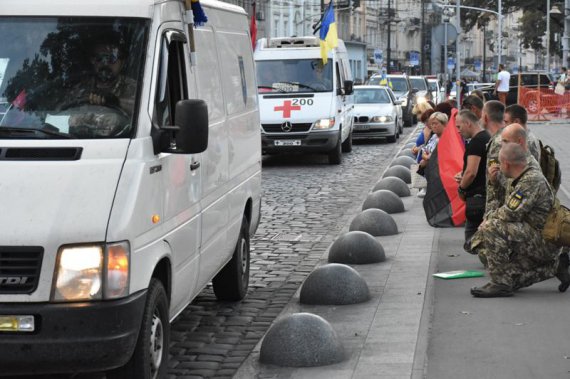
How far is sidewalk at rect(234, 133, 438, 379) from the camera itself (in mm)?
6996

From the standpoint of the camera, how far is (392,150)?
2945cm

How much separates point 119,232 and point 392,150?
24138mm

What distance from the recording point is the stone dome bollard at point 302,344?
708 centimetres

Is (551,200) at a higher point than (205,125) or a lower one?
lower

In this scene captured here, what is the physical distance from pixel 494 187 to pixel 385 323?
2468 mm

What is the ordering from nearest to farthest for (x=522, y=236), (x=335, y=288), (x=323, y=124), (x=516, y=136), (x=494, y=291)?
(x=335, y=288)
(x=522, y=236)
(x=494, y=291)
(x=516, y=136)
(x=323, y=124)

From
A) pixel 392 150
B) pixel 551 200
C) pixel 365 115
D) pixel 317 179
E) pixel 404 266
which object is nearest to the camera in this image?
pixel 551 200

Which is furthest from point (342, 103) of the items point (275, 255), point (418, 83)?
point (418, 83)

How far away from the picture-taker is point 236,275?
30.6 ft

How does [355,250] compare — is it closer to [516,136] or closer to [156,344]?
[516,136]

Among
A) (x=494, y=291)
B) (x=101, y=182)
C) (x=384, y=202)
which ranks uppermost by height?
(x=101, y=182)

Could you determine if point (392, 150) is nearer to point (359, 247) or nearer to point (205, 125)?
point (359, 247)

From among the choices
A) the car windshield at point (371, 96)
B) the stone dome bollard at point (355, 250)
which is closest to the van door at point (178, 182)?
the stone dome bollard at point (355, 250)

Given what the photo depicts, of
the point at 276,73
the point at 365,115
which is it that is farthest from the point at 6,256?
the point at 365,115
